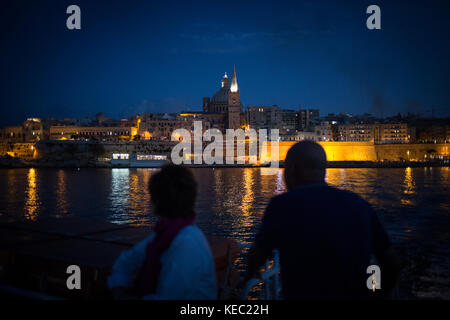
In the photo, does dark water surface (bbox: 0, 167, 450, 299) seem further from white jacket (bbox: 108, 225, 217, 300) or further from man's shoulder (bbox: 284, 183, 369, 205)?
white jacket (bbox: 108, 225, 217, 300)

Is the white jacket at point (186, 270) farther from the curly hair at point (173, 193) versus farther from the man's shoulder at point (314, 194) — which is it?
the man's shoulder at point (314, 194)

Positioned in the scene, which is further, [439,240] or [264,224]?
[439,240]

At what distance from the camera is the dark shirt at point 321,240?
1.45 metres

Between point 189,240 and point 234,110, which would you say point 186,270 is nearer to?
point 189,240

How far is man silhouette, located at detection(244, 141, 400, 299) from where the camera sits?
4.75ft

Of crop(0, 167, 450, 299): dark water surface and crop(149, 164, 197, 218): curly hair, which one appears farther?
crop(0, 167, 450, 299): dark water surface

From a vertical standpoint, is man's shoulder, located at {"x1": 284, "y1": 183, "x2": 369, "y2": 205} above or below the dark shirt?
above

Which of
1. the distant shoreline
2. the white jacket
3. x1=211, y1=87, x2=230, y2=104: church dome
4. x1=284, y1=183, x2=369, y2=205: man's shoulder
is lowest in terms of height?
the distant shoreline

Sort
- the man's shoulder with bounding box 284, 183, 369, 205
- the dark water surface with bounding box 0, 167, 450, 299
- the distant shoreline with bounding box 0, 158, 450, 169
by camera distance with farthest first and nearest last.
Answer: the distant shoreline with bounding box 0, 158, 450, 169 → the dark water surface with bounding box 0, 167, 450, 299 → the man's shoulder with bounding box 284, 183, 369, 205

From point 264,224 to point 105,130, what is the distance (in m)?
70.0

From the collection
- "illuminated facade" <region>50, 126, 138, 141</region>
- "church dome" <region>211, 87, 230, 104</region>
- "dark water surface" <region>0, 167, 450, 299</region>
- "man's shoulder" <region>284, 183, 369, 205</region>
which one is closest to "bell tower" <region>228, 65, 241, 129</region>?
"church dome" <region>211, 87, 230, 104</region>
